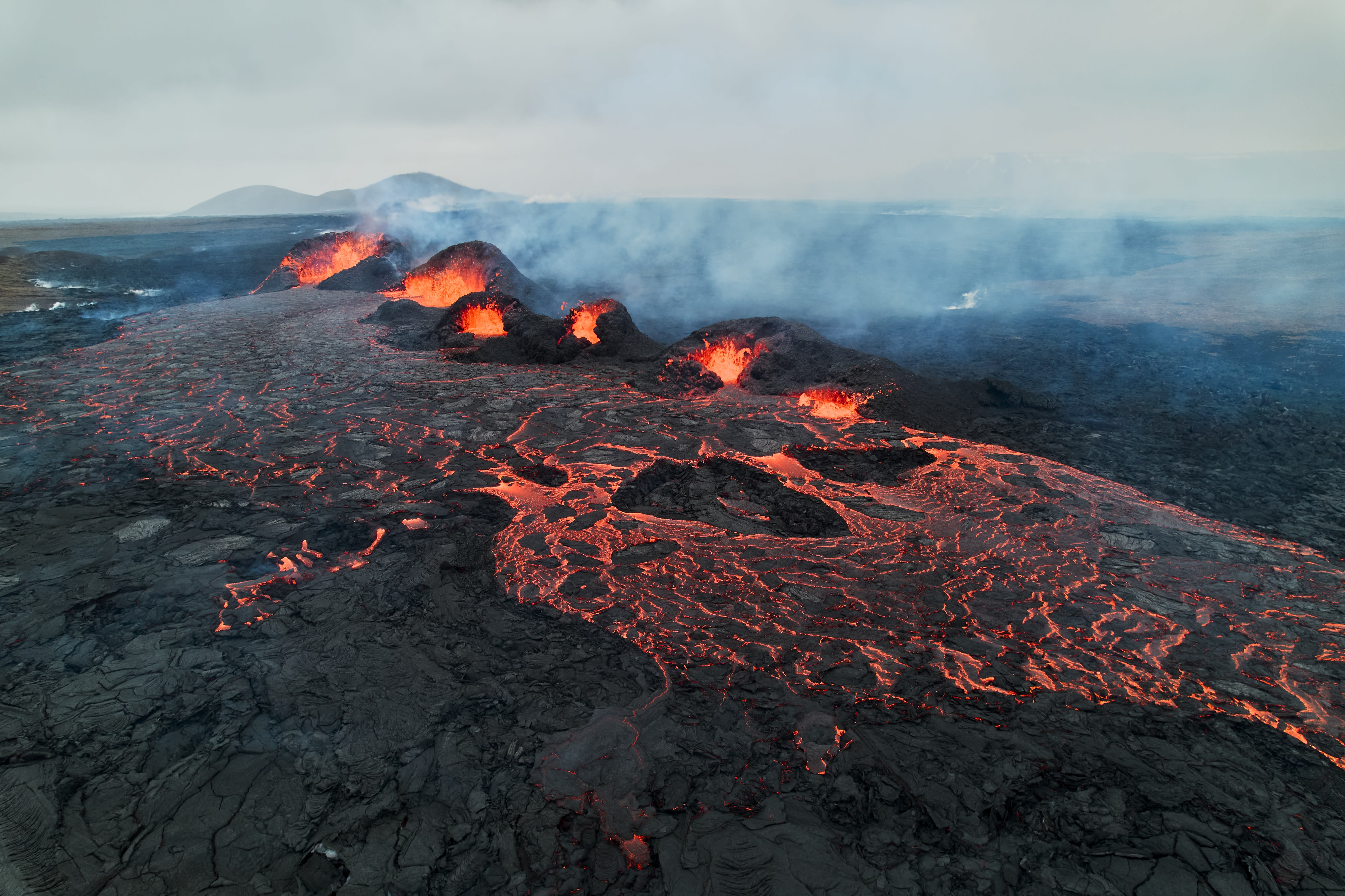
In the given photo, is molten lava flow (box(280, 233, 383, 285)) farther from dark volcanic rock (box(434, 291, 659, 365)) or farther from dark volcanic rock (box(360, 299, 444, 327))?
dark volcanic rock (box(434, 291, 659, 365))

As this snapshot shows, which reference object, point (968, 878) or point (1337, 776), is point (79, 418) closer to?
point (968, 878)

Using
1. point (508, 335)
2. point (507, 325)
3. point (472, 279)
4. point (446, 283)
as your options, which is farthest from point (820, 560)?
point (446, 283)

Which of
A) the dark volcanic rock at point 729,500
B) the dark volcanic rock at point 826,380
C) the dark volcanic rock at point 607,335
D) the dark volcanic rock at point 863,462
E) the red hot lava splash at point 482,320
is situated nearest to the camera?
the dark volcanic rock at point 729,500

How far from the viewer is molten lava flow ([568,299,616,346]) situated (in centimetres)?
1778

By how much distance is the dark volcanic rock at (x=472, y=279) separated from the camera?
2250 cm

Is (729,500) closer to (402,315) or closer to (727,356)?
(727,356)

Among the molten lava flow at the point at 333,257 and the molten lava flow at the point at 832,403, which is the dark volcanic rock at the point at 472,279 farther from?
the molten lava flow at the point at 832,403

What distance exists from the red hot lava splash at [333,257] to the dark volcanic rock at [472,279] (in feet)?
28.5

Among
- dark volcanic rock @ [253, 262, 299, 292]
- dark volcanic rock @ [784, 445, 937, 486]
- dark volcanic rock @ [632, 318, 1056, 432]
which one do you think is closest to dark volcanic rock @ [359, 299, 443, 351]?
dark volcanic rock @ [632, 318, 1056, 432]

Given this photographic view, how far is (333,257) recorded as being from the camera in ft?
109

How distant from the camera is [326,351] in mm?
17422

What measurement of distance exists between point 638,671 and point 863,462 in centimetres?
641

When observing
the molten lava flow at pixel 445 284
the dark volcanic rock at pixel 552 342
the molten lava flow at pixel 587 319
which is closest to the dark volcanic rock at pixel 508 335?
the dark volcanic rock at pixel 552 342

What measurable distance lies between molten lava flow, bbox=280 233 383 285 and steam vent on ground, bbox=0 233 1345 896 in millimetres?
23777
